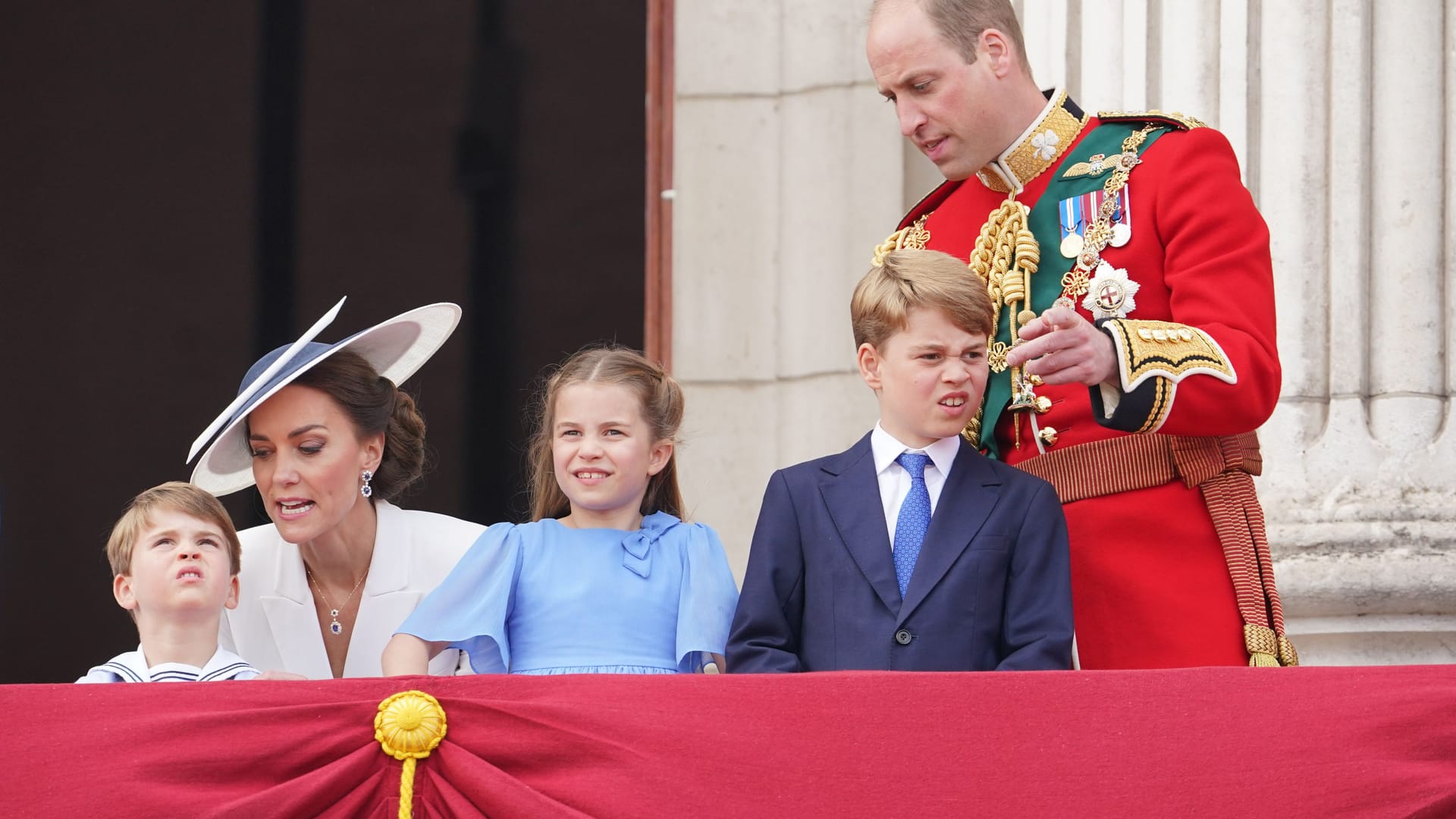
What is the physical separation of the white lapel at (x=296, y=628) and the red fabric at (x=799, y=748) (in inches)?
40.9

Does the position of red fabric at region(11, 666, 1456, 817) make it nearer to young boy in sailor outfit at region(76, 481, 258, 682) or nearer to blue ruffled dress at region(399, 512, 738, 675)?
young boy in sailor outfit at region(76, 481, 258, 682)

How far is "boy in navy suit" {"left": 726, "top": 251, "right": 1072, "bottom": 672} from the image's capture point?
8.66 feet

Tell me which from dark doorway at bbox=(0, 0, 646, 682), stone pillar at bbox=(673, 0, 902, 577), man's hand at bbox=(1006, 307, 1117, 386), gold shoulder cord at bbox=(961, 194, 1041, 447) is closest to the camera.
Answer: man's hand at bbox=(1006, 307, 1117, 386)

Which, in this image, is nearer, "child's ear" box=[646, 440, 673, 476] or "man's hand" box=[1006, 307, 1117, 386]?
"man's hand" box=[1006, 307, 1117, 386]

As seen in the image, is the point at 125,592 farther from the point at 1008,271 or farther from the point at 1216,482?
the point at 1216,482

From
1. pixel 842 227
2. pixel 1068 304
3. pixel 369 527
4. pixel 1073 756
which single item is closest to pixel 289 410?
pixel 369 527

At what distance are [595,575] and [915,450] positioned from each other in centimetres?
54

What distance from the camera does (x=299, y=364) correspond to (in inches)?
126

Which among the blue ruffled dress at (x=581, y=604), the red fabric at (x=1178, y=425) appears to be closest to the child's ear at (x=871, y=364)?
the red fabric at (x=1178, y=425)

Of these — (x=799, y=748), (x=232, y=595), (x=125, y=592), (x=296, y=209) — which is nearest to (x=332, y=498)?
(x=232, y=595)

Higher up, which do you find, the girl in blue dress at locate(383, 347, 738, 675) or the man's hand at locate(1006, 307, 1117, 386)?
the man's hand at locate(1006, 307, 1117, 386)

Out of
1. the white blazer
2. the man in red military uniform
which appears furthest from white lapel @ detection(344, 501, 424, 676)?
the man in red military uniform

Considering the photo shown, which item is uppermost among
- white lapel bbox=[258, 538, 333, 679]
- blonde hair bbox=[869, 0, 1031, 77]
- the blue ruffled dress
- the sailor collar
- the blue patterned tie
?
blonde hair bbox=[869, 0, 1031, 77]

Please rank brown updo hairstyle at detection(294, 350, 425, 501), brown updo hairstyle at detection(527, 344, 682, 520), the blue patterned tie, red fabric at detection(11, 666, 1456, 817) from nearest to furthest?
red fabric at detection(11, 666, 1456, 817)
the blue patterned tie
brown updo hairstyle at detection(527, 344, 682, 520)
brown updo hairstyle at detection(294, 350, 425, 501)
